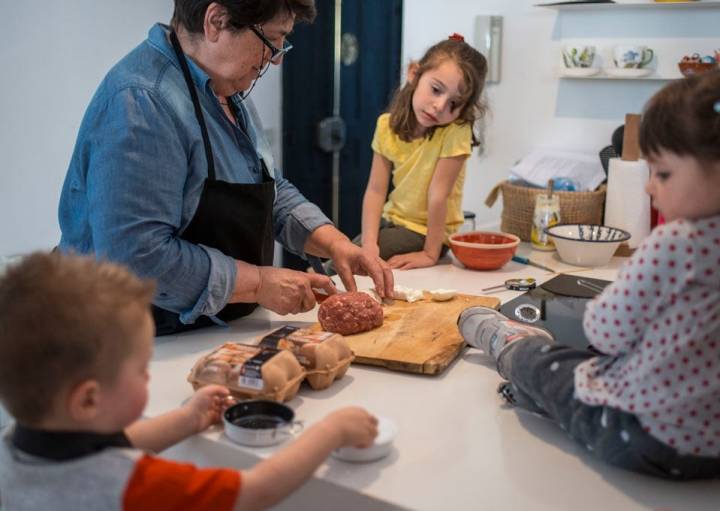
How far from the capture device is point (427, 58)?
7.61ft

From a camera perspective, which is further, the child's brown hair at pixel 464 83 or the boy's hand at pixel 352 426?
the child's brown hair at pixel 464 83

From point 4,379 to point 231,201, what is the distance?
71 centimetres

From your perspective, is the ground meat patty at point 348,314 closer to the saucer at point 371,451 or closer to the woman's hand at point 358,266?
the woman's hand at point 358,266

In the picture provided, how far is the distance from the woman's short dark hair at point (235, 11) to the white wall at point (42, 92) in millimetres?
1248

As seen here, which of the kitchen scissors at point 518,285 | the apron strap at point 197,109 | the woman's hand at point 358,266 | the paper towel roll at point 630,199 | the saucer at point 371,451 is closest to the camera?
the saucer at point 371,451

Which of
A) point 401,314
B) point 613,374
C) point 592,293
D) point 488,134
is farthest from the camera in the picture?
point 488,134

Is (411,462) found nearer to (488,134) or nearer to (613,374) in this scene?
(613,374)

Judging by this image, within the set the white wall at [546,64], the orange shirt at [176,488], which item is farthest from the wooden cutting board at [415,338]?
the white wall at [546,64]

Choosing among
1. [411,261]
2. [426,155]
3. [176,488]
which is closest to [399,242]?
[411,261]

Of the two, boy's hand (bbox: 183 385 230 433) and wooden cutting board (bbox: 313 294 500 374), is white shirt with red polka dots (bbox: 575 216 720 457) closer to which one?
wooden cutting board (bbox: 313 294 500 374)

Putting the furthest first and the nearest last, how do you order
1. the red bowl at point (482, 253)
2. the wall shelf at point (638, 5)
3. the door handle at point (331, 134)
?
the door handle at point (331, 134), the wall shelf at point (638, 5), the red bowl at point (482, 253)

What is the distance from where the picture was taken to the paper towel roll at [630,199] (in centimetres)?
233

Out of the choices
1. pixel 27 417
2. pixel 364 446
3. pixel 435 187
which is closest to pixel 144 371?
pixel 27 417

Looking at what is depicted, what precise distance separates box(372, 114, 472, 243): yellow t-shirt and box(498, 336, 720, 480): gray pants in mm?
1096
